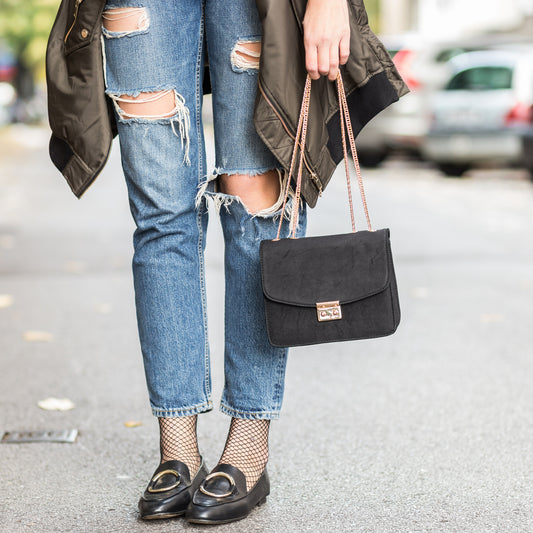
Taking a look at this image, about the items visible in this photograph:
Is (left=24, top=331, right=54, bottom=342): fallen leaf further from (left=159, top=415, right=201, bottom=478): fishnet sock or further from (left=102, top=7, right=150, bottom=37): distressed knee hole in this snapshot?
(left=102, top=7, right=150, bottom=37): distressed knee hole

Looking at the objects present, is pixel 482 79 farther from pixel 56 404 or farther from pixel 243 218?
pixel 243 218

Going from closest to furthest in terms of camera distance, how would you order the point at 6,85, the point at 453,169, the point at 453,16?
the point at 453,169 → the point at 453,16 → the point at 6,85

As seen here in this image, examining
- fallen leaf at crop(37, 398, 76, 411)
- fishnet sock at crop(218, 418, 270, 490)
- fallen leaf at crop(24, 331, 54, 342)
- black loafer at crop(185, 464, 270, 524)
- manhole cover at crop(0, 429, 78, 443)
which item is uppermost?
fishnet sock at crop(218, 418, 270, 490)

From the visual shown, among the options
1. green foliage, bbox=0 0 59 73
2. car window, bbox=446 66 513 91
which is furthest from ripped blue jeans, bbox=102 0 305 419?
green foliage, bbox=0 0 59 73

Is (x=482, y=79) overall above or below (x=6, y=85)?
above

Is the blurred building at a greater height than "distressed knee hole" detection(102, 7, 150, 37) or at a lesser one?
lesser

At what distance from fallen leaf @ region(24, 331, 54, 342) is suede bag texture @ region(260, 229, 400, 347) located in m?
2.26

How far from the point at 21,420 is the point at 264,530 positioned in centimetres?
120

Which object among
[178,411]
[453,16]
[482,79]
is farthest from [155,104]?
[453,16]

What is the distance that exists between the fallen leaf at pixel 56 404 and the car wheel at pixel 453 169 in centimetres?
961

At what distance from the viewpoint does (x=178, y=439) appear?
237cm

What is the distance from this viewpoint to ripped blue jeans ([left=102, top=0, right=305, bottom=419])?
223 centimetres

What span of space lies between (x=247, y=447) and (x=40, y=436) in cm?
87

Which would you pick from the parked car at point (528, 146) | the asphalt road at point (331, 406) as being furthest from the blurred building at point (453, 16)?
the asphalt road at point (331, 406)
